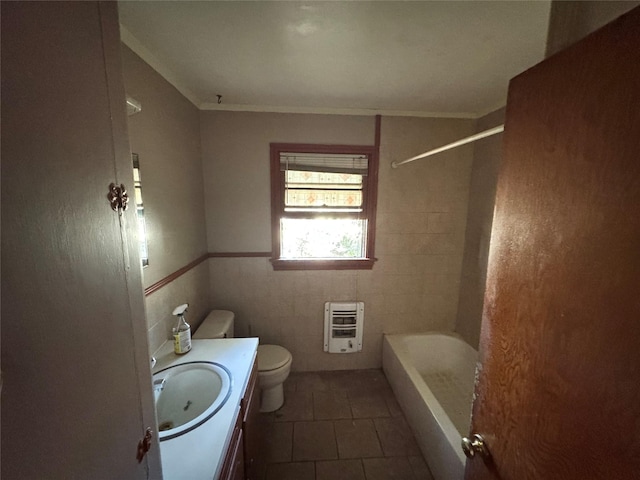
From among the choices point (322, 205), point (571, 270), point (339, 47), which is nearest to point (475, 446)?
point (571, 270)

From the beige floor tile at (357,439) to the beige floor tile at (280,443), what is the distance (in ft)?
1.14

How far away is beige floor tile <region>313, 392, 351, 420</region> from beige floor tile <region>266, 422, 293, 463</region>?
25cm

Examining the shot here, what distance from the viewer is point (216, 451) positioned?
0.95 metres

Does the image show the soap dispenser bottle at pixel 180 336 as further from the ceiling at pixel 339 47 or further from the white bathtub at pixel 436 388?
the white bathtub at pixel 436 388

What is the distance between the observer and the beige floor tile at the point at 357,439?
1820 millimetres

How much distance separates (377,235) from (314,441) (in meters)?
1.69

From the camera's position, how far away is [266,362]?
6.89 ft

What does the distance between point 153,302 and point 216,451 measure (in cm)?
87

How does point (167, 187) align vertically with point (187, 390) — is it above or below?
above

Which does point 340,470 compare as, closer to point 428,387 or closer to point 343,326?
point 428,387

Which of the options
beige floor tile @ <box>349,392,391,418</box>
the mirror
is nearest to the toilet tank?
the mirror

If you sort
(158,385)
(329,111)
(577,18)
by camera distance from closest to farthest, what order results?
(577,18), (158,385), (329,111)

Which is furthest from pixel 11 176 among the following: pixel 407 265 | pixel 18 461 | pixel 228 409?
pixel 407 265

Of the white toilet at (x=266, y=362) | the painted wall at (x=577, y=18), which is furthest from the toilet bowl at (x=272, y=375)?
the painted wall at (x=577, y=18)
